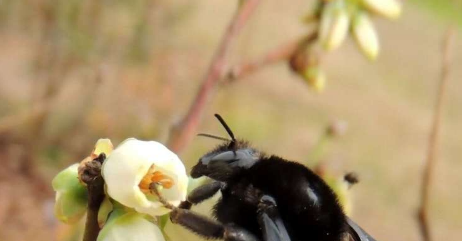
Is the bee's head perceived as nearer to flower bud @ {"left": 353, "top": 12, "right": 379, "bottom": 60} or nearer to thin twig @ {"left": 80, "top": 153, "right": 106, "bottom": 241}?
thin twig @ {"left": 80, "top": 153, "right": 106, "bottom": 241}

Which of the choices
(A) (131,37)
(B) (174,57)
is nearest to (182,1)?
(B) (174,57)

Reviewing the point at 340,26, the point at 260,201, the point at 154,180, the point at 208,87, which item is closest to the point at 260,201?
the point at 260,201

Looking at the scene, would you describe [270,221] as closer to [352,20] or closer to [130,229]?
[130,229]

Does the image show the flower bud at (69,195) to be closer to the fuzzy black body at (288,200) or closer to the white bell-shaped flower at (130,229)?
the white bell-shaped flower at (130,229)

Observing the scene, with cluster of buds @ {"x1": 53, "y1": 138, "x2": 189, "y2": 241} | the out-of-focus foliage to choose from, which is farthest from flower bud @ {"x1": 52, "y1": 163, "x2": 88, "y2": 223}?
the out-of-focus foliage

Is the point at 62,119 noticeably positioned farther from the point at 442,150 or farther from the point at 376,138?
the point at 442,150

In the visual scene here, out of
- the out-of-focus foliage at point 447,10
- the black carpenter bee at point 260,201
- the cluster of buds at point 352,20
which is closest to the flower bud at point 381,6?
the cluster of buds at point 352,20
